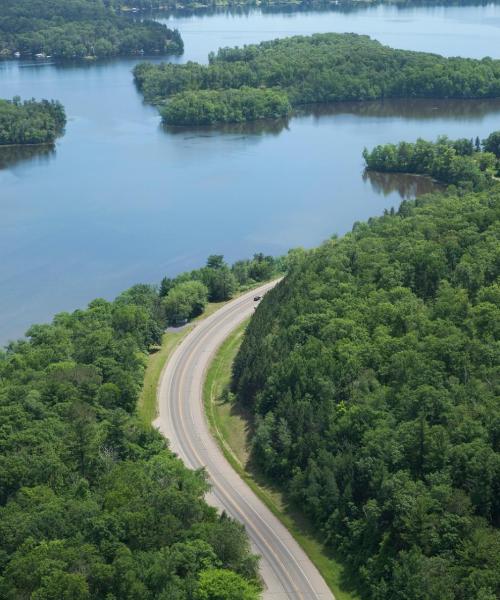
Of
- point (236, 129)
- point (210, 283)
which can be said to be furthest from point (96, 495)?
point (236, 129)

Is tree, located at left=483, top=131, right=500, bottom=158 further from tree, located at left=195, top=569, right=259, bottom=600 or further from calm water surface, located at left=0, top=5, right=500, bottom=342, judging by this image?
tree, located at left=195, top=569, right=259, bottom=600

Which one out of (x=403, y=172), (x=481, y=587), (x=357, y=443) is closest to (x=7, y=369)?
(x=357, y=443)

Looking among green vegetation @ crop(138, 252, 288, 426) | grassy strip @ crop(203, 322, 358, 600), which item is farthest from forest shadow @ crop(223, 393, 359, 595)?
green vegetation @ crop(138, 252, 288, 426)

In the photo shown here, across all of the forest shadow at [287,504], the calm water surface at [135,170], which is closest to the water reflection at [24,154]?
the calm water surface at [135,170]

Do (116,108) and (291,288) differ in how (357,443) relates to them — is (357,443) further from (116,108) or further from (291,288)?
(116,108)

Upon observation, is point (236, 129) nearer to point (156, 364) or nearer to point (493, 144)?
point (493, 144)
